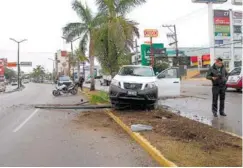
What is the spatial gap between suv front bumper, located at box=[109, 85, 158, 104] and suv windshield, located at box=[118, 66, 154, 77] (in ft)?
4.10

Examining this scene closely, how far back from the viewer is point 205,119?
12.1 meters

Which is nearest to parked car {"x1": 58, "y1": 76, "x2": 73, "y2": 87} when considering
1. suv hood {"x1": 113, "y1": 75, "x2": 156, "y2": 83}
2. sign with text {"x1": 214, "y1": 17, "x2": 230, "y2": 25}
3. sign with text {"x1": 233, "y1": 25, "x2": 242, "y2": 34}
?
suv hood {"x1": 113, "y1": 75, "x2": 156, "y2": 83}

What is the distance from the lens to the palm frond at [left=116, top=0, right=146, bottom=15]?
68.5 feet

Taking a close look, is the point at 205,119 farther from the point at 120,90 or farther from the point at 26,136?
the point at 26,136

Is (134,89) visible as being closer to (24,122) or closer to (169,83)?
(24,122)

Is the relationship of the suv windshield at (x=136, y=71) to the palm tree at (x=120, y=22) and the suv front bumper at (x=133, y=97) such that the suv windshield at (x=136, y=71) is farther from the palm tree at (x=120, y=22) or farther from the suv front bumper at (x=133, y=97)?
the palm tree at (x=120, y=22)

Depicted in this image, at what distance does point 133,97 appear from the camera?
1417 centimetres

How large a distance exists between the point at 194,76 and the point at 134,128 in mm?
69441

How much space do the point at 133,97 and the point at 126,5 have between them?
8.16 metres

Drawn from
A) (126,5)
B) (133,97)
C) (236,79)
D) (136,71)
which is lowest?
(133,97)

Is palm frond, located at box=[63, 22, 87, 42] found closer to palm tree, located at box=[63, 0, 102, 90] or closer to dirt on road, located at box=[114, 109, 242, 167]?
palm tree, located at box=[63, 0, 102, 90]

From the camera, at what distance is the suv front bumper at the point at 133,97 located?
14.2 m

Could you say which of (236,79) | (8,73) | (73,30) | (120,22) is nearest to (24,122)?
(120,22)

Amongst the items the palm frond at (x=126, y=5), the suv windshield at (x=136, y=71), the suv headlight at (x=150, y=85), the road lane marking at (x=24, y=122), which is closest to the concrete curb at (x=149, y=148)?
the road lane marking at (x=24, y=122)
